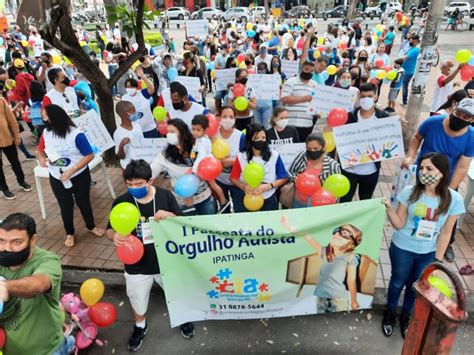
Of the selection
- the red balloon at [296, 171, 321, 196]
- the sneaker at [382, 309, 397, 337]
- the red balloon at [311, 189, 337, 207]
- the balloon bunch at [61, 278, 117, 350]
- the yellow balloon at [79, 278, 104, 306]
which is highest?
the red balloon at [296, 171, 321, 196]

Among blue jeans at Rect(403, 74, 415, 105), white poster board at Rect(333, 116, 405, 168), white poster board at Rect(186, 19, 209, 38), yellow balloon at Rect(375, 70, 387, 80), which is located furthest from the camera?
white poster board at Rect(186, 19, 209, 38)

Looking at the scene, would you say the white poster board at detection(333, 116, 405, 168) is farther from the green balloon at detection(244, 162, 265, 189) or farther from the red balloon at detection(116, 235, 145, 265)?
the red balloon at detection(116, 235, 145, 265)

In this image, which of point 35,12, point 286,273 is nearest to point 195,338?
point 286,273

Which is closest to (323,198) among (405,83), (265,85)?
(265,85)

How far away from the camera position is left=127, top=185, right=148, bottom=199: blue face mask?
2938 millimetres

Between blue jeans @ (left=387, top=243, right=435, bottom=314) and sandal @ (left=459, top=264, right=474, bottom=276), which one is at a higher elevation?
blue jeans @ (left=387, top=243, right=435, bottom=314)

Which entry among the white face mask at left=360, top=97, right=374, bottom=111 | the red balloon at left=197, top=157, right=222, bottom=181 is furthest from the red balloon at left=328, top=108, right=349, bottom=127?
the red balloon at left=197, top=157, right=222, bottom=181

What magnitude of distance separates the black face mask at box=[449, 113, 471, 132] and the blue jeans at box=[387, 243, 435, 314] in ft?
4.50

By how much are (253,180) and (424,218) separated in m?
1.47

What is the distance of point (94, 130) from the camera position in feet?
17.4

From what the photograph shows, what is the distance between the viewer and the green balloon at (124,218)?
9.12 feet

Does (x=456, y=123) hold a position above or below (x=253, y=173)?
above

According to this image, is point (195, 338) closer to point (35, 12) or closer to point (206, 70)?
point (206, 70)

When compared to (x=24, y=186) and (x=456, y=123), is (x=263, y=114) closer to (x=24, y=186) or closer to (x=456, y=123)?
(x=456, y=123)
